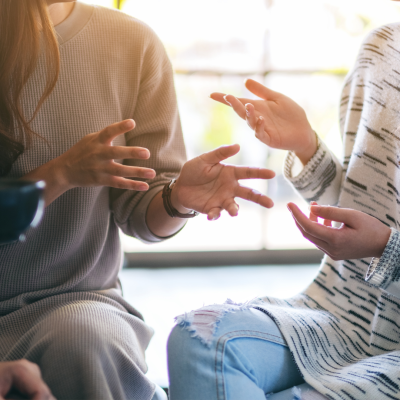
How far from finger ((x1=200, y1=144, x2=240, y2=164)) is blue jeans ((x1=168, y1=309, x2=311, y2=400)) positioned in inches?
12.2

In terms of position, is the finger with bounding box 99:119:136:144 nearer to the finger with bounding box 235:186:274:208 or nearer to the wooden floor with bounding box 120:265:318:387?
the finger with bounding box 235:186:274:208

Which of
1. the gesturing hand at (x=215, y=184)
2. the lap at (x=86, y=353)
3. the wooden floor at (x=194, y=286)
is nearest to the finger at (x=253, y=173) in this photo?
the gesturing hand at (x=215, y=184)

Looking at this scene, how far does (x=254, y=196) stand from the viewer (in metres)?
0.84

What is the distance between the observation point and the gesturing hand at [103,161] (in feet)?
2.47

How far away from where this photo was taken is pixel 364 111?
1.00 metres

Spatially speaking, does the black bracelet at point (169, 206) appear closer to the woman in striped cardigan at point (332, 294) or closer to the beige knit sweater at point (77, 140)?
the beige knit sweater at point (77, 140)

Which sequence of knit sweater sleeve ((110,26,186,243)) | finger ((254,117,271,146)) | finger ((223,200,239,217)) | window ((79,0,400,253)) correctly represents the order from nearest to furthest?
finger ((223,200,239,217))
finger ((254,117,271,146))
knit sweater sleeve ((110,26,186,243))
window ((79,0,400,253))

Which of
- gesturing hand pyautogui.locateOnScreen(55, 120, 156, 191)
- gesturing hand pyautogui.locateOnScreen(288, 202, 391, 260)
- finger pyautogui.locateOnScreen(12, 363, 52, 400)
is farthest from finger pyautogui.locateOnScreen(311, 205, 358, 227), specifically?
finger pyautogui.locateOnScreen(12, 363, 52, 400)

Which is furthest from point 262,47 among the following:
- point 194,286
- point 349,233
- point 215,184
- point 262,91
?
point 349,233

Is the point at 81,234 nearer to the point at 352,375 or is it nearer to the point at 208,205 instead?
the point at 208,205

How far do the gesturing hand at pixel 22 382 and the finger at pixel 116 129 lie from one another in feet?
1.29

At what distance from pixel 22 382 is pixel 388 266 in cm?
66

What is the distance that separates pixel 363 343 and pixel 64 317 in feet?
2.01

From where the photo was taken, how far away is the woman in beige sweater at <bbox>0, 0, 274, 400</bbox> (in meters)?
0.75
